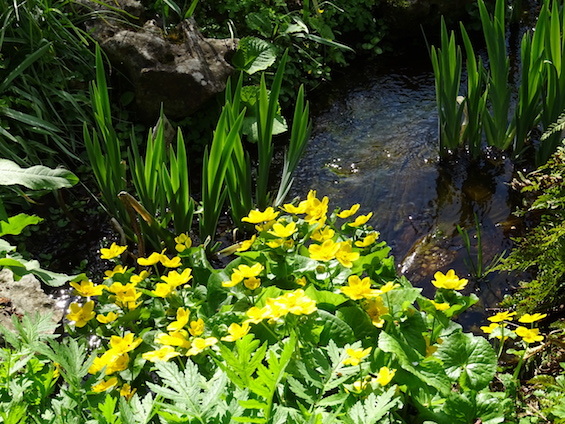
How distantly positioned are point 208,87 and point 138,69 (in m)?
0.42

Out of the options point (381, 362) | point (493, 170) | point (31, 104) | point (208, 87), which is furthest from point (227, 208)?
point (381, 362)

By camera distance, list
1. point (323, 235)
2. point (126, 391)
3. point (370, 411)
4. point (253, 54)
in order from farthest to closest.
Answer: point (253, 54) < point (323, 235) < point (126, 391) < point (370, 411)

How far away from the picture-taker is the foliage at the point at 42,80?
3289 millimetres

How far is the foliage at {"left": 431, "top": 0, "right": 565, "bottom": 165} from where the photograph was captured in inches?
122

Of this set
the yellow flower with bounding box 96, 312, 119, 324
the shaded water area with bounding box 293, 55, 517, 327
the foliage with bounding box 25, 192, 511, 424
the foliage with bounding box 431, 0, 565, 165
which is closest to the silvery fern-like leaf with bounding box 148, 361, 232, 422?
the foliage with bounding box 25, 192, 511, 424

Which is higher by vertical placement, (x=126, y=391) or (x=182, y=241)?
(x=182, y=241)

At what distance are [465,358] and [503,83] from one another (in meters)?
2.14

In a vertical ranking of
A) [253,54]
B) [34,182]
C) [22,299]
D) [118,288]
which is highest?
[253,54]

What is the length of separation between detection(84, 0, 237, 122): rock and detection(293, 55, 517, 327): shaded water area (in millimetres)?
776

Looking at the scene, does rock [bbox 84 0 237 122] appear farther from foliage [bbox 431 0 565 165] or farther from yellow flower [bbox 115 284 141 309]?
yellow flower [bbox 115 284 141 309]

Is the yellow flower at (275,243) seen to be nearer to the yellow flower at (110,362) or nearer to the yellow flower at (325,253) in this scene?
the yellow flower at (325,253)

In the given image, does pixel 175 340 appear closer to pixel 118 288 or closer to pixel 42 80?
pixel 118 288

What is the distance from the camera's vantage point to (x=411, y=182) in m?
3.64

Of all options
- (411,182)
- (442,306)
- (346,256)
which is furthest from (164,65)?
(442,306)
